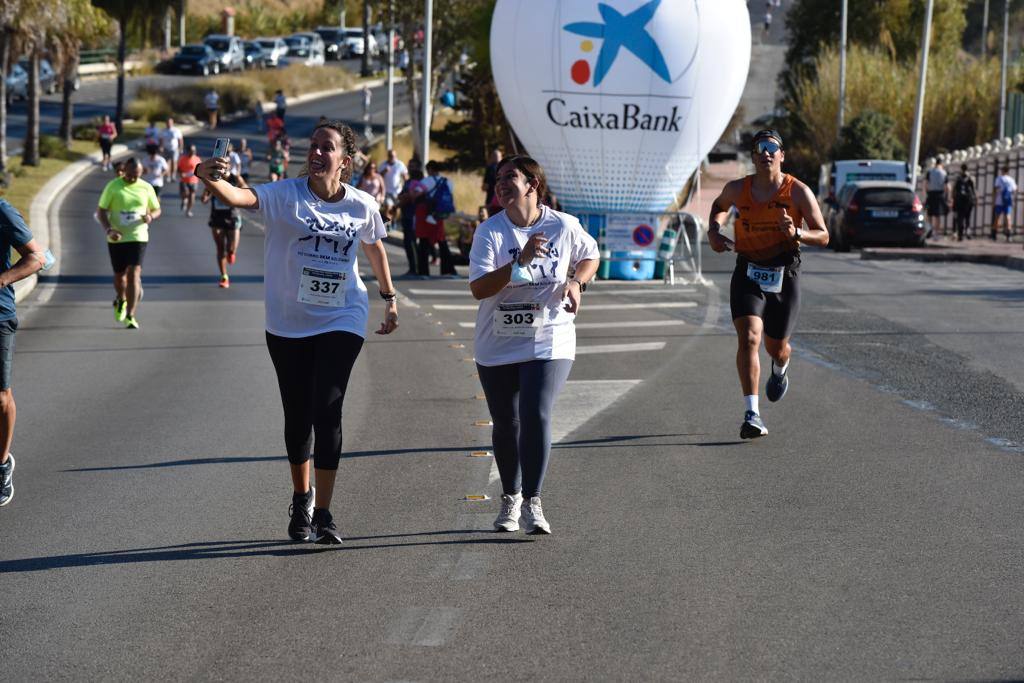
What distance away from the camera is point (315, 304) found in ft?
24.5

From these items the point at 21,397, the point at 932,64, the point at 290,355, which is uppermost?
the point at 932,64

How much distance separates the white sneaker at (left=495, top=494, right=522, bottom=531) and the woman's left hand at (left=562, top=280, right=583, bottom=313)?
38.2 inches

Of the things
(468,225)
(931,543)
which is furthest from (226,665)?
(468,225)

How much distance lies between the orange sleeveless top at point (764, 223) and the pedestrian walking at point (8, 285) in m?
4.66

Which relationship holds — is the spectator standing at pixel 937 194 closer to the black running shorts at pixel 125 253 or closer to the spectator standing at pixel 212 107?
the black running shorts at pixel 125 253

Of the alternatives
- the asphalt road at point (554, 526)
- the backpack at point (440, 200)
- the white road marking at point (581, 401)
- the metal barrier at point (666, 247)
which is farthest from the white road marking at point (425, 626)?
the metal barrier at point (666, 247)

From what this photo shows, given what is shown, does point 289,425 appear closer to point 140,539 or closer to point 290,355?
point 290,355

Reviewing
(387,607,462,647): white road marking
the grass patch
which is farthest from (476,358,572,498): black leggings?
the grass patch

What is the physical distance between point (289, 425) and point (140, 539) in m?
0.91

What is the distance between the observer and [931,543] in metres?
7.55

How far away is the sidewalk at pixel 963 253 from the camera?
32.2m

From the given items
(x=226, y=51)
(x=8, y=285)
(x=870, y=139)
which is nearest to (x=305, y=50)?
(x=226, y=51)

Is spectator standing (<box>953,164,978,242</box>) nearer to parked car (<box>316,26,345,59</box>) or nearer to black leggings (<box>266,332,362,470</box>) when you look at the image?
black leggings (<box>266,332,362,470</box>)

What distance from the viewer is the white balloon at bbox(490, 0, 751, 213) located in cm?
2597
